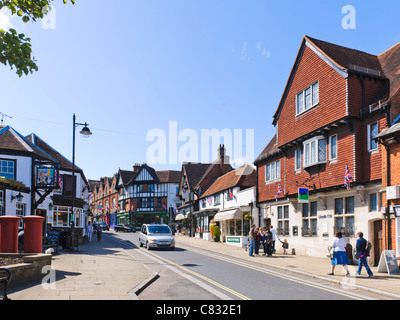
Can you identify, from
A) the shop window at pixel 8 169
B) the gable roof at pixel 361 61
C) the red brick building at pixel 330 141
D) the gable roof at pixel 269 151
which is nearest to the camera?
the red brick building at pixel 330 141

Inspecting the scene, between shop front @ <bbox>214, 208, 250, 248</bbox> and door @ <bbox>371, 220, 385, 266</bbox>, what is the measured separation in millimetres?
13817

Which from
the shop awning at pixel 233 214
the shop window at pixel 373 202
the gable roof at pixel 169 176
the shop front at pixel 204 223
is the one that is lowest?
the shop front at pixel 204 223

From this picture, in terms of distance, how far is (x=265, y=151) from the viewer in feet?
96.4

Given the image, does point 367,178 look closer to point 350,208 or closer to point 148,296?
point 350,208

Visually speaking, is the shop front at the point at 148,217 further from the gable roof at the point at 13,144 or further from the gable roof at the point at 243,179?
the gable roof at the point at 13,144

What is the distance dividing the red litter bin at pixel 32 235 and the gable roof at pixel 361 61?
14.6 meters

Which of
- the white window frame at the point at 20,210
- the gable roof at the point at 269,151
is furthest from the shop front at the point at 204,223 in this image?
the white window frame at the point at 20,210

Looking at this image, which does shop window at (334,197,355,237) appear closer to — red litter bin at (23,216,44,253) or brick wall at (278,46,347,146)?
brick wall at (278,46,347,146)

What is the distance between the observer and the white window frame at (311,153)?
20.9 meters

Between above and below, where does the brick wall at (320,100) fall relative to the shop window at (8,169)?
above
